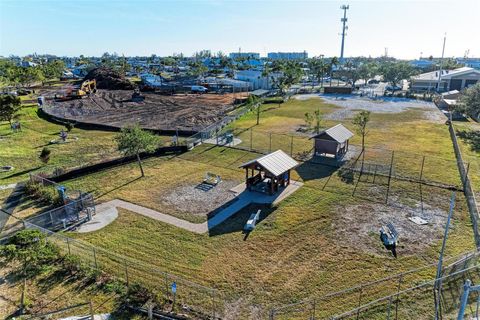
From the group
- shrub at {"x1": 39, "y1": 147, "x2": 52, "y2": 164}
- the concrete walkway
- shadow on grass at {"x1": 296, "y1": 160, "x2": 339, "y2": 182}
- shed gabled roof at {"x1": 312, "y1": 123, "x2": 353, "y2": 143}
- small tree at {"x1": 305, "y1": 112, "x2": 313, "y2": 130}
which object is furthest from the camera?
small tree at {"x1": 305, "y1": 112, "x2": 313, "y2": 130}

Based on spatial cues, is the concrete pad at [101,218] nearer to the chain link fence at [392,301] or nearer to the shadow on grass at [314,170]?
the chain link fence at [392,301]

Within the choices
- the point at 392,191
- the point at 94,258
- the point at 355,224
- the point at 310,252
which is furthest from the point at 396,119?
the point at 94,258

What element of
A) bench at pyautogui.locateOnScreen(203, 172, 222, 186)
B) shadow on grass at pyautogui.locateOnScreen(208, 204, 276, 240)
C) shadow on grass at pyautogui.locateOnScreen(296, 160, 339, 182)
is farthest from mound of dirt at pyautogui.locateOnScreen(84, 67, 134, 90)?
shadow on grass at pyautogui.locateOnScreen(208, 204, 276, 240)

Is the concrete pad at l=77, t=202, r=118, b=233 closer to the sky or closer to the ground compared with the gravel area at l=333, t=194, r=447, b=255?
closer to the ground

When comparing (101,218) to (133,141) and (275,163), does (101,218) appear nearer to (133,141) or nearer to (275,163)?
(133,141)

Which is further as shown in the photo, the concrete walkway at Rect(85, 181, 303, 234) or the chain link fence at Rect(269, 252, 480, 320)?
the concrete walkway at Rect(85, 181, 303, 234)

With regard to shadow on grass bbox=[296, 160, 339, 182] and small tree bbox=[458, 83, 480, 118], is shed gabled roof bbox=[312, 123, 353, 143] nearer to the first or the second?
shadow on grass bbox=[296, 160, 339, 182]

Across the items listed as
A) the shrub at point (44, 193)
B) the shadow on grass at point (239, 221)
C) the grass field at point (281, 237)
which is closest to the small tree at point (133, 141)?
the grass field at point (281, 237)
